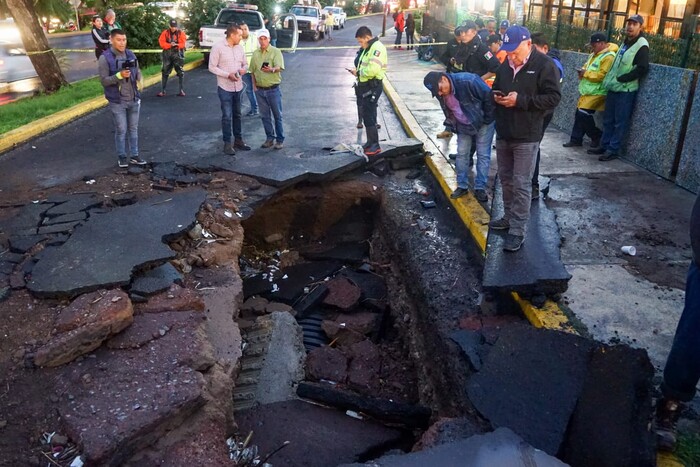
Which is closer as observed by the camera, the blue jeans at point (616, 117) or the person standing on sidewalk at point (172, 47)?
the blue jeans at point (616, 117)

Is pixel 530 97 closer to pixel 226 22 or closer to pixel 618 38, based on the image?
pixel 618 38

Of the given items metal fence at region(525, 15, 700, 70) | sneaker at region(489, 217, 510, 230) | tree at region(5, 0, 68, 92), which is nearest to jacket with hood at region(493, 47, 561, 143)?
sneaker at region(489, 217, 510, 230)

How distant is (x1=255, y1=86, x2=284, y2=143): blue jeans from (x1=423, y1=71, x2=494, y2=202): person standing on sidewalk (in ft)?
10.4

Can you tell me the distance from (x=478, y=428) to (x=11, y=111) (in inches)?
455

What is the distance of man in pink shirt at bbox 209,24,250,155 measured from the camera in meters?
8.20

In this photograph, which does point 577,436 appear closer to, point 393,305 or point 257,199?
point 393,305

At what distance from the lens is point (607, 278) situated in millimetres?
4645

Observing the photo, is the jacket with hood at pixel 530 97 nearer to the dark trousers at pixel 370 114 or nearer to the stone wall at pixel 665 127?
the stone wall at pixel 665 127

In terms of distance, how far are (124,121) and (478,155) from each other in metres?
4.86

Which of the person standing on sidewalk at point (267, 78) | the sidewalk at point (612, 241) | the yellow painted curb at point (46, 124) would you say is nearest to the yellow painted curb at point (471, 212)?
the sidewalk at point (612, 241)

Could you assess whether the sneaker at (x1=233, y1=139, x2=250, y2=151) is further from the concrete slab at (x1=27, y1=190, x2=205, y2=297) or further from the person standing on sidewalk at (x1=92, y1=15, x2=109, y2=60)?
the person standing on sidewalk at (x1=92, y1=15, x2=109, y2=60)

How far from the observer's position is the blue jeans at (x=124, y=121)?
297 inches

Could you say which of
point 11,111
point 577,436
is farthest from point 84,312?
point 11,111

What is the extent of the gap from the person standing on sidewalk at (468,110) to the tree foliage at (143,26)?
1563 centimetres
